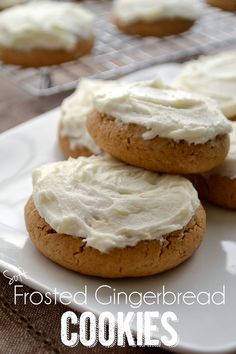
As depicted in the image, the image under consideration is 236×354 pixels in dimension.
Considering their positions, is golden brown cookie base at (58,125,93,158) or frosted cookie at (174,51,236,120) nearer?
golden brown cookie base at (58,125,93,158)

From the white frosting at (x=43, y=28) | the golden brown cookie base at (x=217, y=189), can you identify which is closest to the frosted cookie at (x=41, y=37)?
the white frosting at (x=43, y=28)

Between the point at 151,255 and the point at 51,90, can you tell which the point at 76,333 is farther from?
the point at 51,90

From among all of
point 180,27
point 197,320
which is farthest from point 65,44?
point 197,320

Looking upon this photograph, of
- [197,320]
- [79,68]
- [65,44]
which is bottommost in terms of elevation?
[79,68]

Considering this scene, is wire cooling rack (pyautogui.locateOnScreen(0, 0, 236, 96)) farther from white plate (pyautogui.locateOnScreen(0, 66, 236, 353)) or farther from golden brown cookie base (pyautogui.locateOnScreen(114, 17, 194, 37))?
white plate (pyautogui.locateOnScreen(0, 66, 236, 353))

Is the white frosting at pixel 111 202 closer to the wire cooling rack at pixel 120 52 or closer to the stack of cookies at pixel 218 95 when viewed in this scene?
the stack of cookies at pixel 218 95

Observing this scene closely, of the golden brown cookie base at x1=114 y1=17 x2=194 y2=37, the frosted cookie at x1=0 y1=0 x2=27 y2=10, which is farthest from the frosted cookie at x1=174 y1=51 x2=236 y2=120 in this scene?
the frosted cookie at x1=0 y1=0 x2=27 y2=10
